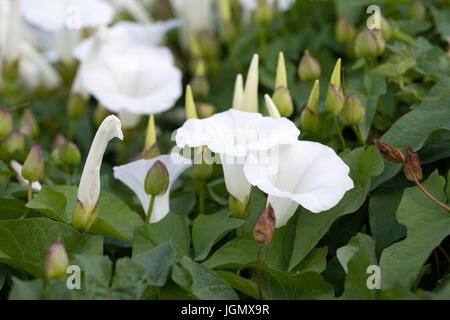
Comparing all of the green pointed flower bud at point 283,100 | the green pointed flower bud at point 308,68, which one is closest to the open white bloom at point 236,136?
the green pointed flower bud at point 283,100

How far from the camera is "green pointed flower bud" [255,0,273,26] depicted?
1.24 m

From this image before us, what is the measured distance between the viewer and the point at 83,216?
781 millimetres

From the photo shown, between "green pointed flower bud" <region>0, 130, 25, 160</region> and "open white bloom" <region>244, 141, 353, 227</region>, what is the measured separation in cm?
46

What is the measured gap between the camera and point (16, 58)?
1.41m

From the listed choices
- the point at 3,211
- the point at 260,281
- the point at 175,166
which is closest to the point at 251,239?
the point at 260,281

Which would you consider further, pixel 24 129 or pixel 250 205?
pixel 24 129

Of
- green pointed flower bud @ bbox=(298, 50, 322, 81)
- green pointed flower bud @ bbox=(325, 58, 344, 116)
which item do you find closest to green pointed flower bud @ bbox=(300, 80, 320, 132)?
green pointed flower bud @ bbox=(325, 58, 344, 116)

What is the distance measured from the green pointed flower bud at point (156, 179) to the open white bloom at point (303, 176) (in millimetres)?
130

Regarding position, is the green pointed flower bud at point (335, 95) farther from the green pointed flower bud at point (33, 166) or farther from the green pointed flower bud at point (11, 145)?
the green pointed flower bud at point (11, 145)

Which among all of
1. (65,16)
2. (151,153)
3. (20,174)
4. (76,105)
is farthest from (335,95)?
(65,16)

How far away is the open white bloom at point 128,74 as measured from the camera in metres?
1.18
